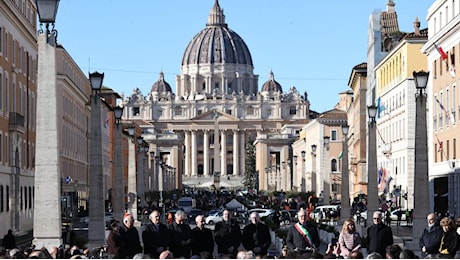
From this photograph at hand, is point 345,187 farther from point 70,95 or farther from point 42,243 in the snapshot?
point 70,95

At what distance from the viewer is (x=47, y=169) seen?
22.3 m

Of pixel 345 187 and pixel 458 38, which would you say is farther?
pixel 458 38

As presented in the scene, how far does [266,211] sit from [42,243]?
48079 mm

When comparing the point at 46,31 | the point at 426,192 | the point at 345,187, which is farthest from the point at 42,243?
the point at 345,187

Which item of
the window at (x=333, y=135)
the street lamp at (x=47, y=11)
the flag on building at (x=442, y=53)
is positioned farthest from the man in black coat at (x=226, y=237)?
the window at (x=333, y=135)

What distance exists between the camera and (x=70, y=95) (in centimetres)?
8519

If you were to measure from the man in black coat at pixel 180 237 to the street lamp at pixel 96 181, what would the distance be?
11.4 metres

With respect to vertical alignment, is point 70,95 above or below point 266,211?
above

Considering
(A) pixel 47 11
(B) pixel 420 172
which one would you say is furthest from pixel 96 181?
(A) pixel 47 11

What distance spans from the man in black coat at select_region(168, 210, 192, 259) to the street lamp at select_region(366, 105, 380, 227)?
1911 centimetres

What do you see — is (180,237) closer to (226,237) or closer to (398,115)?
(226,237)

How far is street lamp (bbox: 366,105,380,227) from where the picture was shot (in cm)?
4003

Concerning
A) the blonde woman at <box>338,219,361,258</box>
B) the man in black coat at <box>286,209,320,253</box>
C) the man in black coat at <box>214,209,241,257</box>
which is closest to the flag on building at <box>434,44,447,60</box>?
the man in black coat at <box>214,209,241,257</box>

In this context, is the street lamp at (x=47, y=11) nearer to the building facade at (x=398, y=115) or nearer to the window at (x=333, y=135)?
the building facade at (x=398, y=115)
